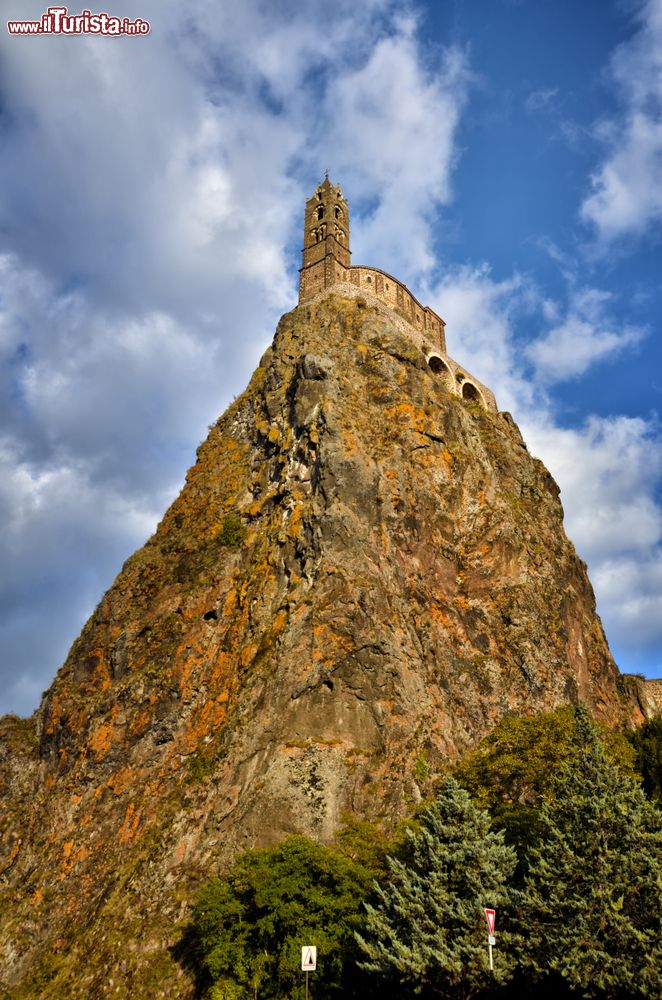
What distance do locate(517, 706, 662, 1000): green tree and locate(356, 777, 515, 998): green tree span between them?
4.37ft

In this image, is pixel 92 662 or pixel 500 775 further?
pixel 92 662

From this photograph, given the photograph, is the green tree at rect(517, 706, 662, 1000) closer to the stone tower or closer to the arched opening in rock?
the arched opening in rock

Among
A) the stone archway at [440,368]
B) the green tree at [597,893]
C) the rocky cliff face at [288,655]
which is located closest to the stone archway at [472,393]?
the stone archway at [440,368]

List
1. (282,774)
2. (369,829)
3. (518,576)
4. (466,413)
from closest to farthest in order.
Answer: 1. (369,829)
2. (282,774)
3. (518,576)
4. (466,413)

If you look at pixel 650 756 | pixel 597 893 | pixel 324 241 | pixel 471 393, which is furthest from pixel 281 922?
pixel 324 241

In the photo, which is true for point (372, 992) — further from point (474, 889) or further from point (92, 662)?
point (92, 662)

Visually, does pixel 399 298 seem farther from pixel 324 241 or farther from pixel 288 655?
pixel 288 655

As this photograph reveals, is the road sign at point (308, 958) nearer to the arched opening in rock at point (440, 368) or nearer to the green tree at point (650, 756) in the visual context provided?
the green tree at point (650, 756)

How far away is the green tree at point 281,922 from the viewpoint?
2697 centimetres

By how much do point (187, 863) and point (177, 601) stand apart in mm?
17856

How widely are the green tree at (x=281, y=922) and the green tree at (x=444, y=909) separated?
149cm

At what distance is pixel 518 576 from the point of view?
5228 cm

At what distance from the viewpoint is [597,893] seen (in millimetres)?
22625

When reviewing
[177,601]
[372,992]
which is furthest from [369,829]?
[177,601]
